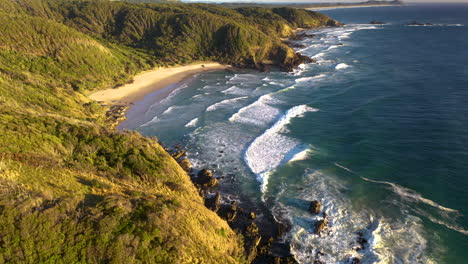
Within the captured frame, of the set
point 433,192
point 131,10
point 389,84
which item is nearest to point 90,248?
point 433,192

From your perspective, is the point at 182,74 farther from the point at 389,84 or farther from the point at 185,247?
the point at 185,247

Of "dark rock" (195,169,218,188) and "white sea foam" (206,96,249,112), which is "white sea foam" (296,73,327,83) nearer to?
"white sea foam" (206,96,249,112)

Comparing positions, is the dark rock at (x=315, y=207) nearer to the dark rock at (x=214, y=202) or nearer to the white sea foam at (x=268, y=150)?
the white sea foam at (x=268, y=150)

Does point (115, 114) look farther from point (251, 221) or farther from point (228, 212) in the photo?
point (251, 221)

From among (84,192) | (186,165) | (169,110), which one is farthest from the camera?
(169,110)

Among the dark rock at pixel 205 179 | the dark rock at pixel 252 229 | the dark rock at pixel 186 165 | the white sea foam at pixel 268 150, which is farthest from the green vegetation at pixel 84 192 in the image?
the white sea foam at pixel 268 150

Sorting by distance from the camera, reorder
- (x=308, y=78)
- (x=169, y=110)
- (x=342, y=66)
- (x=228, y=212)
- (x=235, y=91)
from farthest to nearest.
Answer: (x=342, y=66) < (x=308, y=78) < (x=235, y=91) < (x=169, y=110) < (x=228, y=212)

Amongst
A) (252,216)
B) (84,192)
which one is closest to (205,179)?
(252,216)
